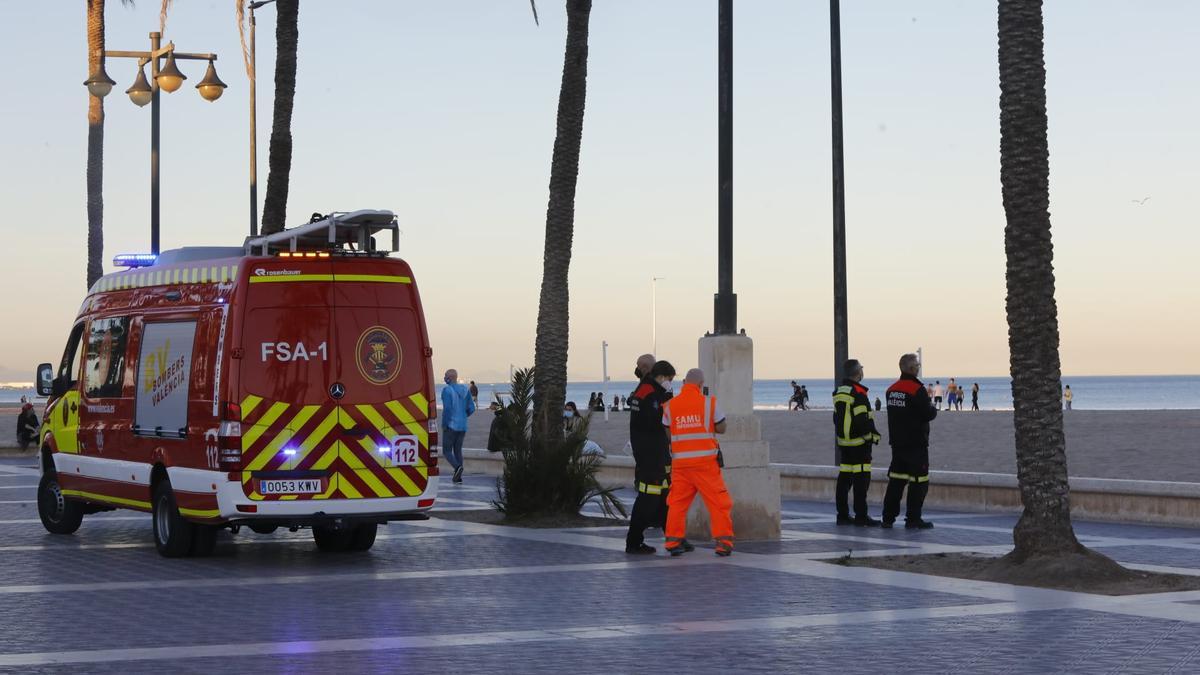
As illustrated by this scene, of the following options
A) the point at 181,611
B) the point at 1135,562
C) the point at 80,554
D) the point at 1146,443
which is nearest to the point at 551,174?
the point at 80,554

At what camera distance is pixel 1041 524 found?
44.9 feet

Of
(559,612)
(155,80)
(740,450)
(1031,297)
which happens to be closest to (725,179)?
(740,450)

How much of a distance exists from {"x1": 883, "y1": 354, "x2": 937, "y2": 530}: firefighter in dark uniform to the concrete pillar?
2160 mm

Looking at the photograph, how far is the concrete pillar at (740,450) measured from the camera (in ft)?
56.3

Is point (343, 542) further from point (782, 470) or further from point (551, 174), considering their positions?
point (782, 470)

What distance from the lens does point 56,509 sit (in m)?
18.9

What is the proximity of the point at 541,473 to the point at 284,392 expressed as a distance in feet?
16.3

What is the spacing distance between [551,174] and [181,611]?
10.0 metres

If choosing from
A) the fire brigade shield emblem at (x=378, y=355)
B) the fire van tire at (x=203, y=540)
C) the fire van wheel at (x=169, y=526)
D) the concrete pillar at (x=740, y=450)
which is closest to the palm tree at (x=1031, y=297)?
the concrete pillar at (x=740, y=450)

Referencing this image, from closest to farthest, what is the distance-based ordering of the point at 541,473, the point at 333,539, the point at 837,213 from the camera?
the point at 333,539 → the point at 541,473 → the point at 837,213

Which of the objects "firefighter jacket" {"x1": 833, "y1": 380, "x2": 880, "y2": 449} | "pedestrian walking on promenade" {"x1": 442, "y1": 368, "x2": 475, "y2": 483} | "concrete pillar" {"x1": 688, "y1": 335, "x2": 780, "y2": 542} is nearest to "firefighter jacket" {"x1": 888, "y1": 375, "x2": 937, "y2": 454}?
"firefighter jacket" {"x1": 833, "y1": 380, "x2": 880, "y2": 449}

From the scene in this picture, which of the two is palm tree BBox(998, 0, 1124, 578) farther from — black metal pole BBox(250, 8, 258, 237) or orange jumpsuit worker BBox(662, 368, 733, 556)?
black metal pole BBox(250, 8, 258, 237)

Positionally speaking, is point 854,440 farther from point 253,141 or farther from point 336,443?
point 253,141

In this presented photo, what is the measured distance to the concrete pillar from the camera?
17172 millimetres
